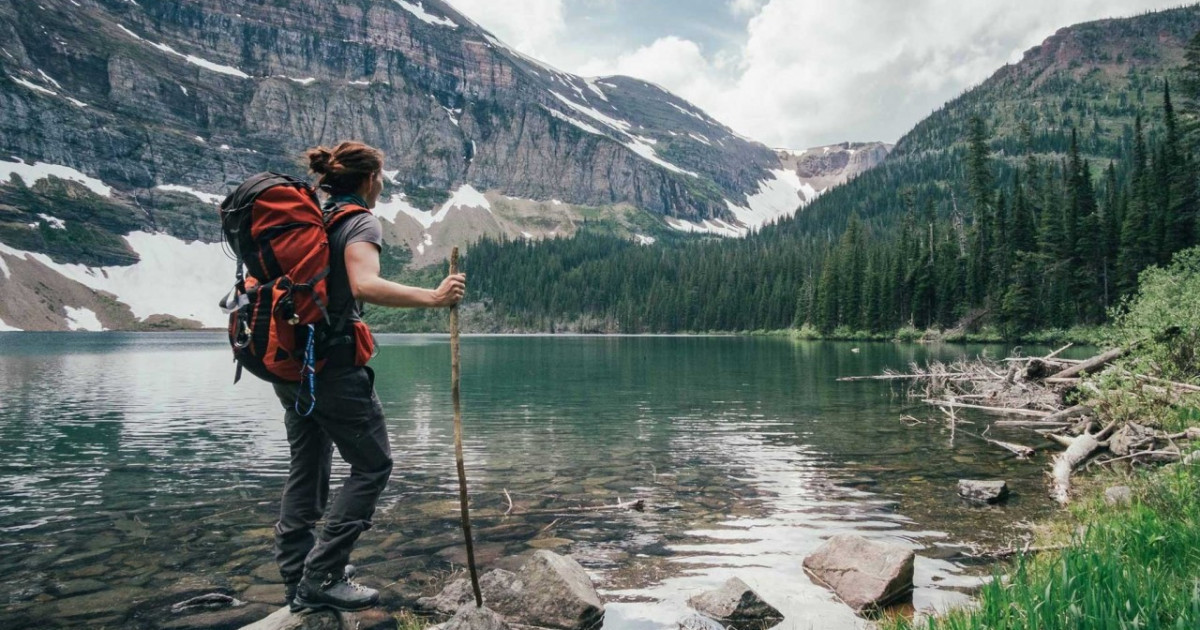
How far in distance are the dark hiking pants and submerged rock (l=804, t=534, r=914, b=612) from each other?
18.7 ft

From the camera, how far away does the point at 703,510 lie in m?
12.4

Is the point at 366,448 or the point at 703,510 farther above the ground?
the point at 366,448

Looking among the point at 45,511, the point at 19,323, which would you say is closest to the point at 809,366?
the point at 45,511

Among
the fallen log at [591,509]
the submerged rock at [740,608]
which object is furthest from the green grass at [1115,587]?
the fallen log at [591,509]

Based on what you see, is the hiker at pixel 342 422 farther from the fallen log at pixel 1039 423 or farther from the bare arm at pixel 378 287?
the fallen log at pixel 1039 423

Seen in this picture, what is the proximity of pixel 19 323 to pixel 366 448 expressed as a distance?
214 meters

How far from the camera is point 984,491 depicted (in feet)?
40.2

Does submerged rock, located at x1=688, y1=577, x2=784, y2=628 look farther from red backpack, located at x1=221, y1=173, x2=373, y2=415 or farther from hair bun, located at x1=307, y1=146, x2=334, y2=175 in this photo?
hair bun, located at x1=307, y1=146, x2=334, y2=175

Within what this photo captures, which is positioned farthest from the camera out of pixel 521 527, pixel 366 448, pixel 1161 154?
pixel 1161 154

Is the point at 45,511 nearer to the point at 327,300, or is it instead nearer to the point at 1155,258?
the point at 327,300

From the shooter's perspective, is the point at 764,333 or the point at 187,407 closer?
the point at 187,407

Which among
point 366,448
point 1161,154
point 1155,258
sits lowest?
point 366,448

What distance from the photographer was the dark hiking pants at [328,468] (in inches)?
212

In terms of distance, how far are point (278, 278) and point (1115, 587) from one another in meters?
6.37
